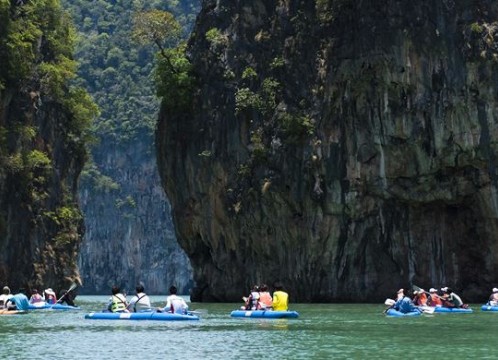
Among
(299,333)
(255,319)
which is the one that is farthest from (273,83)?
(299,333)

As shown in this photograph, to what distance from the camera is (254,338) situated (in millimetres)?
30328

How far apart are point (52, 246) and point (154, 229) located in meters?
80.7

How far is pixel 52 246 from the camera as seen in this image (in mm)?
66250

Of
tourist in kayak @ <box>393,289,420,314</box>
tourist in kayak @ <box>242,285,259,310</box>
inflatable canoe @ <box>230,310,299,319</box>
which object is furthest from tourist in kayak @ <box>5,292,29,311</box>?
tourist in kayak @ <box>393,289,420,314</box>

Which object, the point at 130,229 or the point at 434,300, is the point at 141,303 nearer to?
the point at 434,300

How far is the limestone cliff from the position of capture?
62875mm

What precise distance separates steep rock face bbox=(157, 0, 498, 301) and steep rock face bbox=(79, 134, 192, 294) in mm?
74594

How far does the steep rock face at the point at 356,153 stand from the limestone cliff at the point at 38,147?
26.9 ft

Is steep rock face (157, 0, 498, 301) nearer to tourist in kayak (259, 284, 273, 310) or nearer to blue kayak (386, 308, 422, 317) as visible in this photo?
blue kayak (386, 308, 422, 317)

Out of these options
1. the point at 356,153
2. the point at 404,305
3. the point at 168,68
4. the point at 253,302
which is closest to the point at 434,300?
the point at 404,305

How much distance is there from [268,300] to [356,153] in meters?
24.5

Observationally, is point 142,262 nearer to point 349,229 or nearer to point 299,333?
point 349,229

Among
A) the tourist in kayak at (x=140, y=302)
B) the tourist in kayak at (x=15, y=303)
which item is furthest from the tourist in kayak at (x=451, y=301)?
the tourist in kayak at (x=15, y=303)

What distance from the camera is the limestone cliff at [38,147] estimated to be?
62.9 metres
